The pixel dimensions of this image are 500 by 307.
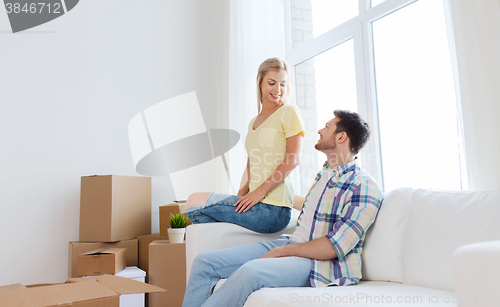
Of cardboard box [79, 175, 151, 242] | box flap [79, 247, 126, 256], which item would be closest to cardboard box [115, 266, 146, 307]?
box flap [79, 247, 126, 256]

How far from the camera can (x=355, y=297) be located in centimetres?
107

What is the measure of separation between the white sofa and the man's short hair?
23 cm

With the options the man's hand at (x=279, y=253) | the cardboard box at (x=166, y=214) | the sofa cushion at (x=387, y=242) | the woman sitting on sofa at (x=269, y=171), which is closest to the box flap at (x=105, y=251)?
the cardboard box at (x=166, y=214)

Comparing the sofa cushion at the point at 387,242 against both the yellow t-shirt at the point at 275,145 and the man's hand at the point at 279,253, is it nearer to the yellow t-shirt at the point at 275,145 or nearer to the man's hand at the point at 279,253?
the man's hand at the point at 279,253

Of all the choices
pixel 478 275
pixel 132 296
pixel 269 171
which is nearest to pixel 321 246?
pixel 269 171

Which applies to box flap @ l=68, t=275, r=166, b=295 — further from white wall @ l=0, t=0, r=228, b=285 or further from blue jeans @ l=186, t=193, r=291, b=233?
white wall @ l=0, t=0, r=228, b=285

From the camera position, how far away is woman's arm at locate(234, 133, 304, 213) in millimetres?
1674

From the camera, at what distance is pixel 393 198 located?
142cm

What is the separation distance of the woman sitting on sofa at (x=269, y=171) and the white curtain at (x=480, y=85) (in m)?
0.68

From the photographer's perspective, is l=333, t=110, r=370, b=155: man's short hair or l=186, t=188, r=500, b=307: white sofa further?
l=333, t=110, r=370, b=155: man's short hair

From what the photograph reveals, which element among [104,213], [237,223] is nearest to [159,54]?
[104,213]

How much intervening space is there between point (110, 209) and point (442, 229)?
1849 millimetres

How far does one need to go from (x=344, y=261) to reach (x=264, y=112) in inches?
34.1

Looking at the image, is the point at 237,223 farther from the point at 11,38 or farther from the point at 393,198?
the point at 11,38
